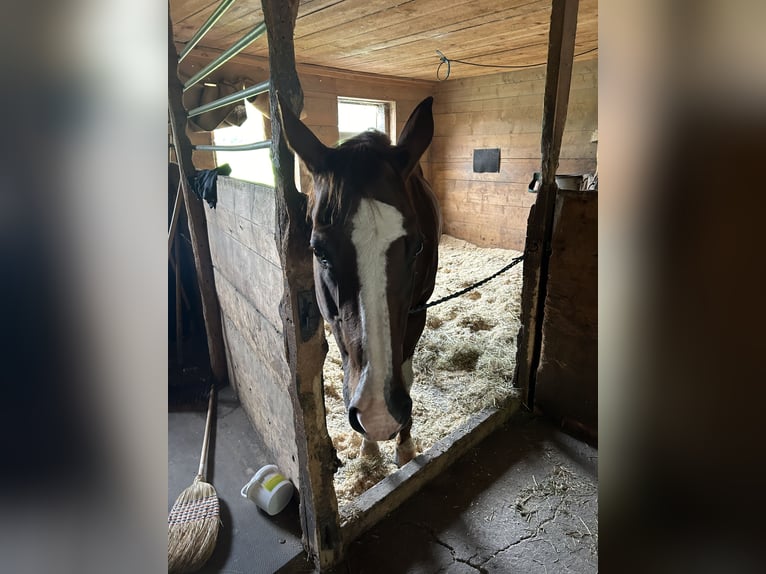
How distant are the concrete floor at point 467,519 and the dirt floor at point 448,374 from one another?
8.9 inches

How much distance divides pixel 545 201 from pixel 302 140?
134 cm

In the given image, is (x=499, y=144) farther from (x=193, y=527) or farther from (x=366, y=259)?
(x=193, y=527)

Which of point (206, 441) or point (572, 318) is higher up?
point (572, 318)

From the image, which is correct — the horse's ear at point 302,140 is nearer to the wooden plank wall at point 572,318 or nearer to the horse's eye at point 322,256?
the horse's eye at point 322,256

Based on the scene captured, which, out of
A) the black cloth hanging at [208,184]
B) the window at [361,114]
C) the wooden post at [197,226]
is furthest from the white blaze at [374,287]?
the window at [361,114]

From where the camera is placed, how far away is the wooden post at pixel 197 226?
231 centimetres

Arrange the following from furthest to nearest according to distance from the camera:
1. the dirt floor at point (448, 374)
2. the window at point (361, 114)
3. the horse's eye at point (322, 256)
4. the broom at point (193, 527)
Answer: the window at point (361, 114) < the dirt floor at point (448, 374) < the broom at point (193, 527) < the horse's eye at point (322, 256)

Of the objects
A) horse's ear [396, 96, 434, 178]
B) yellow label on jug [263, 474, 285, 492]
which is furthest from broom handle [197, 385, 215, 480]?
horse's ear [396, 96, 434, 178]

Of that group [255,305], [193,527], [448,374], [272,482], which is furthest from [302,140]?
[448,374]

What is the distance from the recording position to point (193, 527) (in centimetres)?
145
